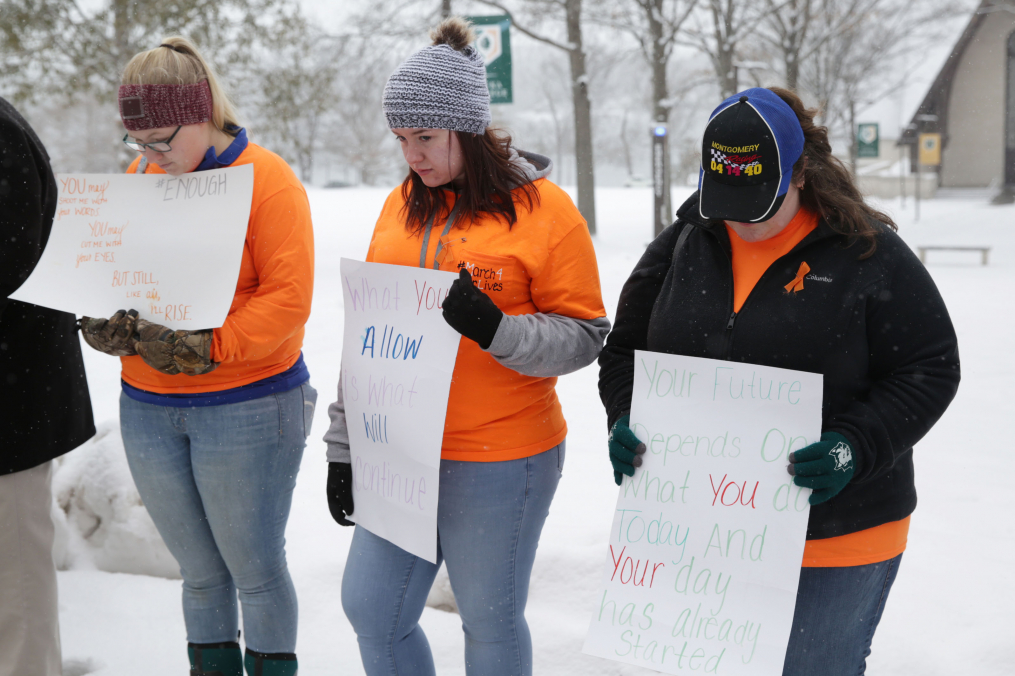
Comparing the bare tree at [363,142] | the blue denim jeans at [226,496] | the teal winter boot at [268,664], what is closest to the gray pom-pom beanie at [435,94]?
the blue denim jeans at [226,496]

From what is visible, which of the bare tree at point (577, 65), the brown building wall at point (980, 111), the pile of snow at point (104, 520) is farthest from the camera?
the brown building wall at point (980, 111)

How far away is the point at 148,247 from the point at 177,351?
0.41 meters

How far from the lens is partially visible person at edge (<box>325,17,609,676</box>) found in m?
1.97

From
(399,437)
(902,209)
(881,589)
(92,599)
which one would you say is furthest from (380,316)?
(902,209)

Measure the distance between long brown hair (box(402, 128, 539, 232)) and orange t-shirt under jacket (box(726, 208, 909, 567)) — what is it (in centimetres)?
54

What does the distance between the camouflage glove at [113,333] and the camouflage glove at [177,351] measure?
2.8 inches

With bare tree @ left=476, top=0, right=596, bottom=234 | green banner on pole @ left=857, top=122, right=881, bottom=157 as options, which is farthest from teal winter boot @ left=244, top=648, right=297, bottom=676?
green banner on pole @ left=857, top=122, right=881, bottom=157

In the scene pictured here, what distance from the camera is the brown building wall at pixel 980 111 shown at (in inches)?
947

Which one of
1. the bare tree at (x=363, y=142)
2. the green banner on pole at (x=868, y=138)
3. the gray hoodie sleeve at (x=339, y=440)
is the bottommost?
the gray hoodie sleeve at (x=339, y=440)

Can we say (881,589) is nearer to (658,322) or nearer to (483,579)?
(658,322)

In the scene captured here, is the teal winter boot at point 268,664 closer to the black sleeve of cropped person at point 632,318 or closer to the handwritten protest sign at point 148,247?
the handwritten protest sign at point 148,247

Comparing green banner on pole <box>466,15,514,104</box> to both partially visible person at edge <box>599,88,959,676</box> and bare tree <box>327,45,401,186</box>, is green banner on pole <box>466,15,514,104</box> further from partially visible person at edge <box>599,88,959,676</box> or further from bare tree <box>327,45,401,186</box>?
bare tree <box>327,45,401,186</box>

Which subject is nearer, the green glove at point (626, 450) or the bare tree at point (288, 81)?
the green glove at point (626, 450)

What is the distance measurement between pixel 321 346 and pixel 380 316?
239 inches
